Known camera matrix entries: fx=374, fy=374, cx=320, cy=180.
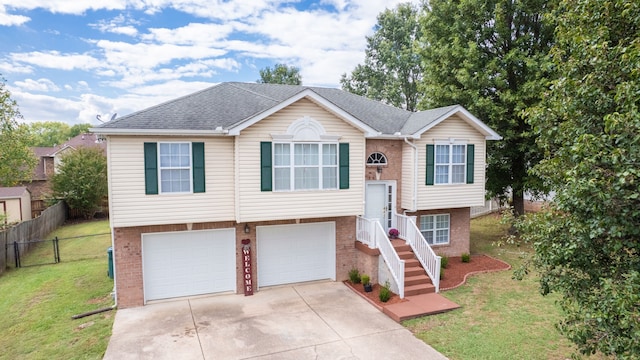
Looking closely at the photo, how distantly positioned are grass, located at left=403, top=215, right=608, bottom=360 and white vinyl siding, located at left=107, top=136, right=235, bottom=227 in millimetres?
6587

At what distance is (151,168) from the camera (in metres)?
10.8

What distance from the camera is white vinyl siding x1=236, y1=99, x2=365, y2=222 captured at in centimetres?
1141

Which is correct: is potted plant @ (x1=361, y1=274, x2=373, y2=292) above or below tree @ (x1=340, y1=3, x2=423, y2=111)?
below

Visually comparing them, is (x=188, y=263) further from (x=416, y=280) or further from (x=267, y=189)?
(x=416, y=280)

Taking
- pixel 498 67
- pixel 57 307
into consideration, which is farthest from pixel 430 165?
pixel 57 307

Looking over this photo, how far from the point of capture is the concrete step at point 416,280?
11.9 meters

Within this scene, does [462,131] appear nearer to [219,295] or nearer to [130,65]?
[219,295]

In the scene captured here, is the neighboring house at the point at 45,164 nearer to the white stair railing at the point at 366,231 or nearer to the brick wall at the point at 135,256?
the brick wall at the point at 135,256

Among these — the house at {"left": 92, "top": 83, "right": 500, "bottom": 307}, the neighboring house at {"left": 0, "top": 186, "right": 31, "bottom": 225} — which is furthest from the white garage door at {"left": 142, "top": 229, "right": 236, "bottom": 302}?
the neighboring house at {"left": 0, "top": 186, "right": 31, "bottom": 225}

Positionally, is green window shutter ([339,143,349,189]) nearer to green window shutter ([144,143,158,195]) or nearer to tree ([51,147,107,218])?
green window shutter ([144,143,158,195])

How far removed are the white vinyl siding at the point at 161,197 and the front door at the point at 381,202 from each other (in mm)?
5261

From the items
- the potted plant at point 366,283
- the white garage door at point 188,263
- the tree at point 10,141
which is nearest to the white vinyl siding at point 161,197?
the white garage door at point 188,263

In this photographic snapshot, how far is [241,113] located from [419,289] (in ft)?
26.6

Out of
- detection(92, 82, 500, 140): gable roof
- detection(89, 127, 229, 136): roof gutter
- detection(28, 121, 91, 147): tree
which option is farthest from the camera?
detection(28, 121, 91, 147): tree
